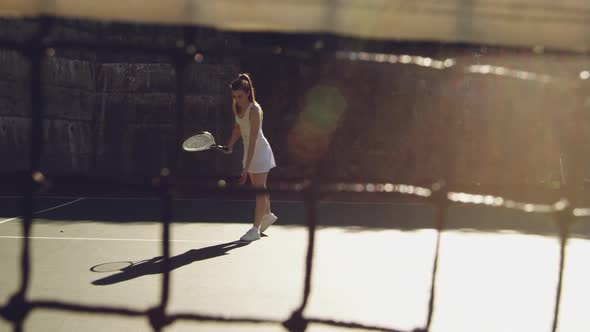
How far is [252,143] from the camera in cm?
371

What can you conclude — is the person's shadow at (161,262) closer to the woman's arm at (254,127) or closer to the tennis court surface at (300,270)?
the tennis court surface at (300,270)

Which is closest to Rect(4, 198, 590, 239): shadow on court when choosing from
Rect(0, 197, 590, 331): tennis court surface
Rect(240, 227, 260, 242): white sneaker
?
Rect(0, 197, 590, 331): tennis court surface

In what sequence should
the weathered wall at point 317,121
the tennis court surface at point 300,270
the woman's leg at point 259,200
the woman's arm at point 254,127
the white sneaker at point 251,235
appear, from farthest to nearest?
the weathered wall at point 317,121 → the white sneaker at point 251,235 → the woman's leg at point 259,200 → the woman's arm at point 254,127 → the tennis court surface at point 300,270

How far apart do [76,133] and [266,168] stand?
16.7 ft

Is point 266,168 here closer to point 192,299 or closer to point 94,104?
point 192,299

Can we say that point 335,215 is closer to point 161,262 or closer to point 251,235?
point 251,235

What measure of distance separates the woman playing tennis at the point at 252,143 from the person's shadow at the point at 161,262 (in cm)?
29

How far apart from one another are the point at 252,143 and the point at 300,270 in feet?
2.98

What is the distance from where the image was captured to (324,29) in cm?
124

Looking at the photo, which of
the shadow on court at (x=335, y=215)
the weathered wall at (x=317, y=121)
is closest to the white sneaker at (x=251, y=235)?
the shadow on court at (x=335, y=215)

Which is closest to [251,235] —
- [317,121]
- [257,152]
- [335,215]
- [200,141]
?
[257,152]

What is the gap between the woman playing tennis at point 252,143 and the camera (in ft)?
12.1

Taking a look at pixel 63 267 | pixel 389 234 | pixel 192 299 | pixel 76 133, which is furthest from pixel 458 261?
pixel 76 133

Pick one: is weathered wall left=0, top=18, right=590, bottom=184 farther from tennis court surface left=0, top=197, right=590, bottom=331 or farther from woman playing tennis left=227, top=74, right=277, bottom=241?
woman playing tennis left=227, top=74, right=277, bottom=241
